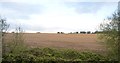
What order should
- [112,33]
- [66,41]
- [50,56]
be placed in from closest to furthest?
[112,33], [50,56], [66,41]

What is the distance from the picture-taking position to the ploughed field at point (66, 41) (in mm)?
17125

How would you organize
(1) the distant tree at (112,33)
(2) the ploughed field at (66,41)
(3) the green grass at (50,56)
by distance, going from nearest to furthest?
(1) the distant tree at (112,33) → (3) the green grass at (50,56) → (2) the ploughed field at (66,41)

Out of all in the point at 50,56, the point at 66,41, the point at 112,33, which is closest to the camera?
the point at 112,33

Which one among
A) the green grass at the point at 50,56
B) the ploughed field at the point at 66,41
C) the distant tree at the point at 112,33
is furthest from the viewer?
the ploughed field at the point at 66,41

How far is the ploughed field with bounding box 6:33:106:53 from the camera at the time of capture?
17125mm

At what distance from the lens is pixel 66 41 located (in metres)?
18.2

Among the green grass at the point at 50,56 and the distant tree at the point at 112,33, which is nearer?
the distant tree at the point at 112,33

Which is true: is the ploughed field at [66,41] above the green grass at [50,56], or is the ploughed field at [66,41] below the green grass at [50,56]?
above

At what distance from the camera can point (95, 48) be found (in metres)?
17.8

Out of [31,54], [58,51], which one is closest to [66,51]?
[58,51]

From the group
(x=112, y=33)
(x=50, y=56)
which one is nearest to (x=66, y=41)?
(x=50, y=56)

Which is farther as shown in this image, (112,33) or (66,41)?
(66,41)

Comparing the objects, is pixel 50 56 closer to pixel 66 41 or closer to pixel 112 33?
pixel 66 41

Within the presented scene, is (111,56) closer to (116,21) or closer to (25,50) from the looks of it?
(116,21)
